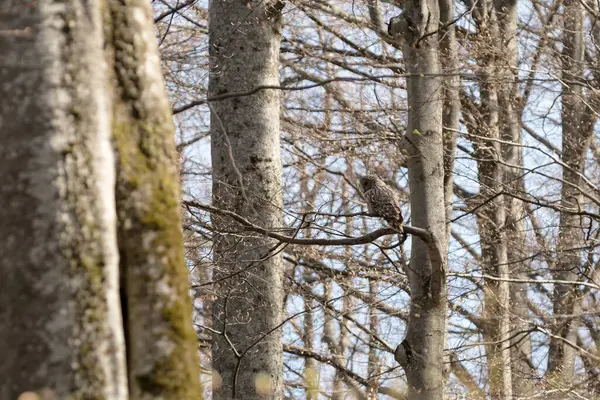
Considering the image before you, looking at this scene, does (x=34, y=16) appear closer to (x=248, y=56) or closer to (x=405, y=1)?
(x=405, y=1)

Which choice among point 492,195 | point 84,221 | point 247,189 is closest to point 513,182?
point 492,195

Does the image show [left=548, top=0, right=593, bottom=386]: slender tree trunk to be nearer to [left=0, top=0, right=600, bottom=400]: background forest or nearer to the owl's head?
[left=0, top=0, right=600, bottom=400]: background forest

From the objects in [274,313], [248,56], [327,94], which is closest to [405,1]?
[248,56]

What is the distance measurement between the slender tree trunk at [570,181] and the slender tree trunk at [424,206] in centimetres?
432

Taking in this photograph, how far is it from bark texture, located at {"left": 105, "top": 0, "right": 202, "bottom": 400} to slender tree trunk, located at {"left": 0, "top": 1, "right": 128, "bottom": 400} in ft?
0.35

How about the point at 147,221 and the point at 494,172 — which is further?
the point at 494,172

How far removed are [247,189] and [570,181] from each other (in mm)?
6824

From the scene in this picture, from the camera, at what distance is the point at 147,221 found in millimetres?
2965

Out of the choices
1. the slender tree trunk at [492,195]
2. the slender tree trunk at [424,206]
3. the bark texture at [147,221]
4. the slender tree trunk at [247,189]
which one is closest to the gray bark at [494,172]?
the slender tree trunk at [492,195]

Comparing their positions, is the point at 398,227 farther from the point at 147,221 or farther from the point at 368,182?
the point at 147,221

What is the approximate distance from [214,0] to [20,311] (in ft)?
18.3

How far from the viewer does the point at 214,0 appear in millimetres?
7781

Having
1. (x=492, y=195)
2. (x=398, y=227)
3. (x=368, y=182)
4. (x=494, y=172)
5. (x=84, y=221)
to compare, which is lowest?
(x=84, y=221)

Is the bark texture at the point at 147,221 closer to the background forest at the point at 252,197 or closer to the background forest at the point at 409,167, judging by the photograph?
the background forest at the point at 252,197
